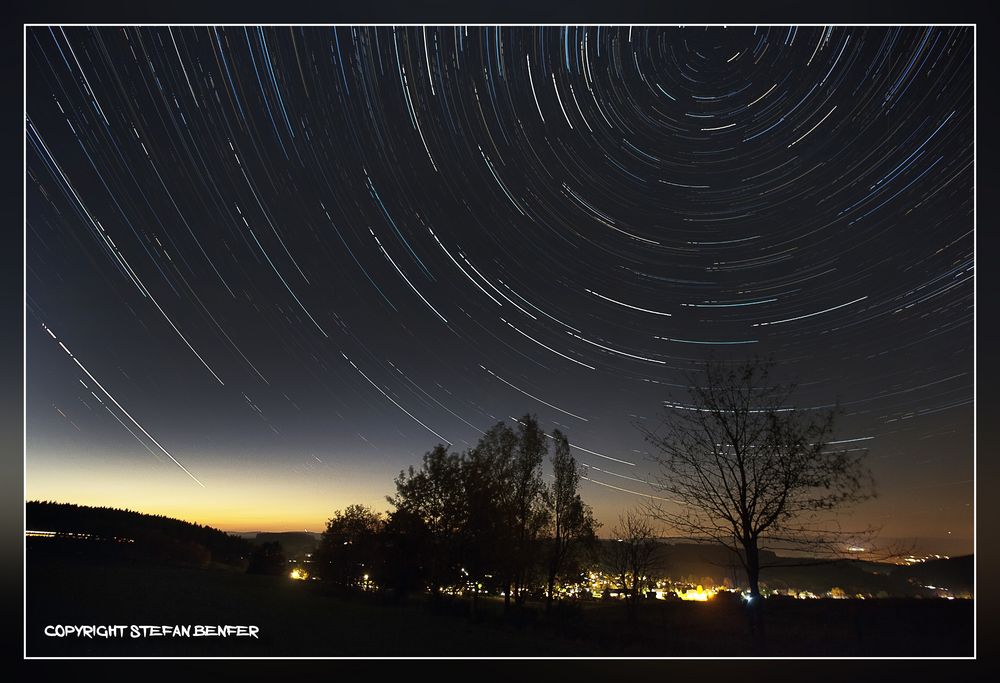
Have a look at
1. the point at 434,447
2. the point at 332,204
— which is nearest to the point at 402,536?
the point at 434,447

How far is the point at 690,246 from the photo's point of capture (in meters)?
4.91

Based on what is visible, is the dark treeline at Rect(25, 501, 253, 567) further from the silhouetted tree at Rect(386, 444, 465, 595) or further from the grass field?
the silhouetted tree at Rect(386, 444, 465, 595)

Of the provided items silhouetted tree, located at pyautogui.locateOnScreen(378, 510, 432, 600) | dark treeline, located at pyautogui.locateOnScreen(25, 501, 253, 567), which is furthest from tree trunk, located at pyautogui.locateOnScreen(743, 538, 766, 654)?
dark treeline, located at pyautogui.locateOnScreen(25, 501, 253, 567)

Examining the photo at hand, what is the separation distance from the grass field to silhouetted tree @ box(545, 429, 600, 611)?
381 millimetres

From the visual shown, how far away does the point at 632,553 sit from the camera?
4.80 m

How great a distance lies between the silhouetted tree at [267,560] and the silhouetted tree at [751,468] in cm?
272

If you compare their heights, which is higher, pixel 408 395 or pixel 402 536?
pixel 408 395

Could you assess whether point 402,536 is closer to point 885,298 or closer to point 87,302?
point 87,302

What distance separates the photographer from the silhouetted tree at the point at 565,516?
489 cm

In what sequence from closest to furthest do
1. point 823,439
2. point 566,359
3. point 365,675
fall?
point 365,675
point 823,439
point 566,359

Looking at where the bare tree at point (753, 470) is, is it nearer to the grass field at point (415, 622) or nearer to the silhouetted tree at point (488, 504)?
the grass field at point (415, 622)

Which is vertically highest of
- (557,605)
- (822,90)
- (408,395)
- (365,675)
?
(822,90)

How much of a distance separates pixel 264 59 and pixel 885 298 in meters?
4.71
